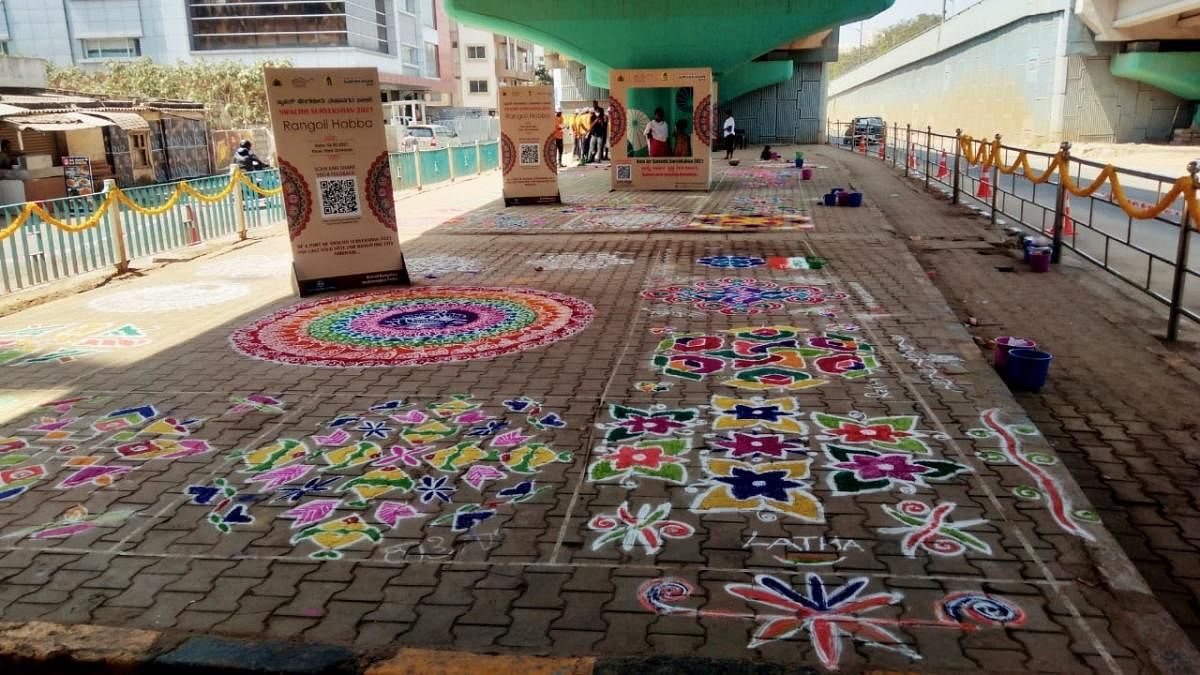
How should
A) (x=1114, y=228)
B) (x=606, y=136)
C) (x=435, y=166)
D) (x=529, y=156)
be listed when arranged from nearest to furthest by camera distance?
(x=1114, y=228) → (x=529, y=156) → (x=435, y=166) → (x=606, y=136)

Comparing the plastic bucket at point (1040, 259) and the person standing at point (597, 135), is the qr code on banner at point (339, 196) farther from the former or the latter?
the person standing at point (597, 135)

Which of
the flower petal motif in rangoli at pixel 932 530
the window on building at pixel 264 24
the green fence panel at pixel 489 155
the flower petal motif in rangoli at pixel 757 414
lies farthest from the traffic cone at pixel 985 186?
the window on building at pixel 264 24

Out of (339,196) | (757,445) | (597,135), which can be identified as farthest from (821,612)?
(597,135)

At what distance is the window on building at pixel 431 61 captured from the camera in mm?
79125

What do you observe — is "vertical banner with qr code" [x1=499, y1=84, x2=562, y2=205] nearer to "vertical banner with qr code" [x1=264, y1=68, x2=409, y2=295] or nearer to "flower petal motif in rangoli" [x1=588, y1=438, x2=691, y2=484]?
"vertical banner with qr code" [x1=264, y1=68, x2=409, y2=295]

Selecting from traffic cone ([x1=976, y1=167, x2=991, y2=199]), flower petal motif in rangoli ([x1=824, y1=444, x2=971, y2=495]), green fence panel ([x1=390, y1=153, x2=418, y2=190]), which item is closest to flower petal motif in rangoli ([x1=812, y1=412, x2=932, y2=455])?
flower petal motif in rangoli ([x1=824, y1=444, x2=971, y2=495])

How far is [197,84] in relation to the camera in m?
51.6

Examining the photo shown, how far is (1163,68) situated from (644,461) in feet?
128

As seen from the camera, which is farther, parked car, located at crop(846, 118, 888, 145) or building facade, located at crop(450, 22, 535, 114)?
building facade, located at crop(450, 22, 535, 114)

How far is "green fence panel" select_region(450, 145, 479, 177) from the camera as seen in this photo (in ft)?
91.0

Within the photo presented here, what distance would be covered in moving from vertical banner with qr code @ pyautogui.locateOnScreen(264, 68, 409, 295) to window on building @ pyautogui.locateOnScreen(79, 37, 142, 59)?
64.4 meters

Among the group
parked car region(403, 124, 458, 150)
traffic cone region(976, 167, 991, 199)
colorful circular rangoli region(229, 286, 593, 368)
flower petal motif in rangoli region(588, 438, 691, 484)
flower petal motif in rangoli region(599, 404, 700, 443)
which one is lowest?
flower petal motif in rangoli region(588, 438, 691, 484)

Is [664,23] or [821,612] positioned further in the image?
[664,23]

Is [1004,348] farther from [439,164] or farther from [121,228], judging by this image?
[439,164]
